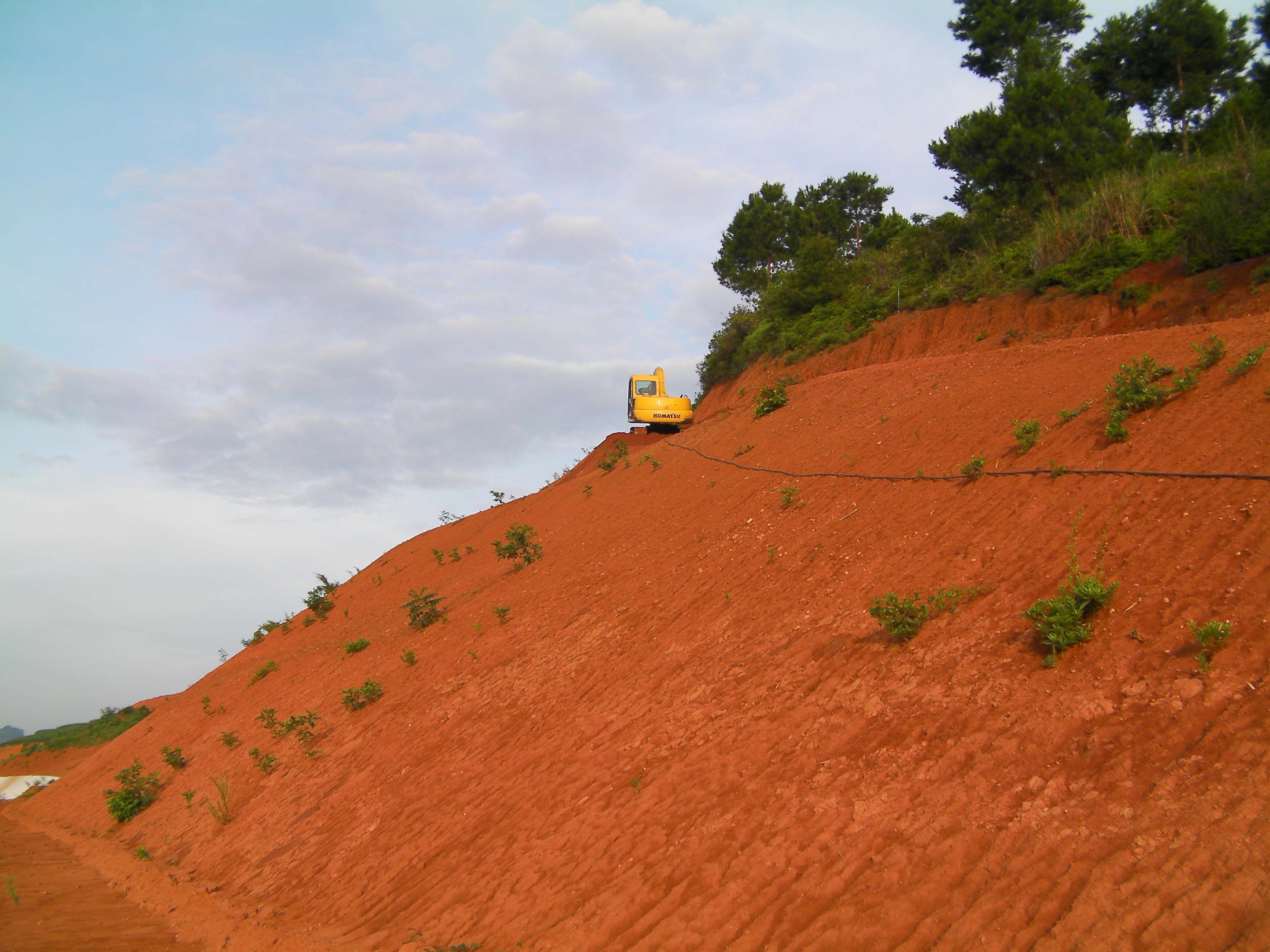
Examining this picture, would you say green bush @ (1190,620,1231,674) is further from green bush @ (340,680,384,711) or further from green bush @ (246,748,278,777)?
green bush @ (246,748,278,777)

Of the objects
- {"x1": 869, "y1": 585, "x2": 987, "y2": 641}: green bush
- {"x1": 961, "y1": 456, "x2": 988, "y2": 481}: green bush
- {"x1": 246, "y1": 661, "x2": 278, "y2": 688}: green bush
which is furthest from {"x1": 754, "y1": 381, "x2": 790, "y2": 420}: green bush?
{"x1": 246, "y1": 661, "x2": 278, "y2": 688}: green bush

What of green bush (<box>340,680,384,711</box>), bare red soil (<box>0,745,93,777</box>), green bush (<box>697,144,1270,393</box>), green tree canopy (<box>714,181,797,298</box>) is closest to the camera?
green bush (<box>340,680,384,711</box>)

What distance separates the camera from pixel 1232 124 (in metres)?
21.1

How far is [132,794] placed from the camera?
39.8 feet

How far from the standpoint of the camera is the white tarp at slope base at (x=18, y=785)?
18.9 meters

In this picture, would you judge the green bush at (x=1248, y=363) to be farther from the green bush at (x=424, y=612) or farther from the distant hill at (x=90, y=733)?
the distant hill at (x=90, y=733)

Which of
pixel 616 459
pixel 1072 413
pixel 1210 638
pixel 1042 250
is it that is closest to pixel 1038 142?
pixel 1042 250

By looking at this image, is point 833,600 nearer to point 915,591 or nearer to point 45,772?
point 915,591

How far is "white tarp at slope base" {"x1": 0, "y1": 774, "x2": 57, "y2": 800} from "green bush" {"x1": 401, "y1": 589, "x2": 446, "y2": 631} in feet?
35.5

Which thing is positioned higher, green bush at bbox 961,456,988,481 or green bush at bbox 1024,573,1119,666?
green bush at bbox 961,456,988,481

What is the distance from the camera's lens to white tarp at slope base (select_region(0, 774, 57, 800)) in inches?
742

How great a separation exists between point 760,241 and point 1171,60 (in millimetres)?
17543

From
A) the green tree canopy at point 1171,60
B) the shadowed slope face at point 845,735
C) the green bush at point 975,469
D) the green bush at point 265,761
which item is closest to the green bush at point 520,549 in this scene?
the shadowed slope face at point 845,735

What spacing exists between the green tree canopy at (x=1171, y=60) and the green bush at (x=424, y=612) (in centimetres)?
2355
